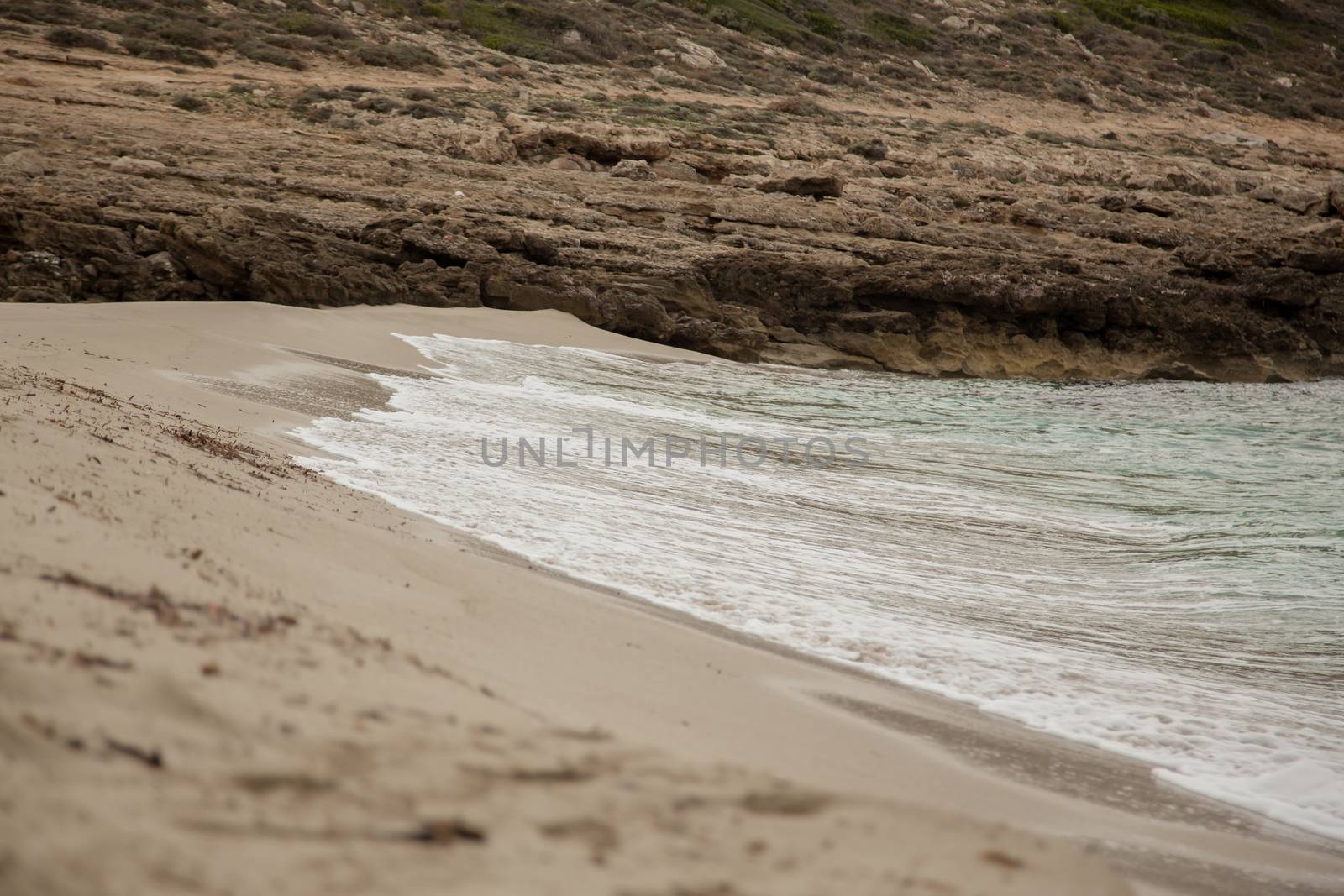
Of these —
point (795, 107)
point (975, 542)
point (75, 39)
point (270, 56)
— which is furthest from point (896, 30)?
point (975, 542)

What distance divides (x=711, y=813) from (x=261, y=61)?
30275 millimetres

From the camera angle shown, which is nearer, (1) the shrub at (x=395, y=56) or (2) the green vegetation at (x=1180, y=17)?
(1) the shrub at (x=395, y=56)

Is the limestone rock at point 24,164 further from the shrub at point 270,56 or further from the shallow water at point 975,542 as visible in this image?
the shrub at point 270,56

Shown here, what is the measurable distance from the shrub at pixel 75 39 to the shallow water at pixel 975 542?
62.3 ft

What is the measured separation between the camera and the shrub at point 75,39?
25250 mm

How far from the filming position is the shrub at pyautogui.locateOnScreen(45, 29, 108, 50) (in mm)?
25250

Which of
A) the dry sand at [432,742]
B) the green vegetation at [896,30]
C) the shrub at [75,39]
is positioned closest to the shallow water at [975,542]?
the dry sand at [432,742]

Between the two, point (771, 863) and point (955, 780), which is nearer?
point (771, 863)

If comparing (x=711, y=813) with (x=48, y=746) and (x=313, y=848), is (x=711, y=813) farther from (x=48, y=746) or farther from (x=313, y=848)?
(x=48, y=746)

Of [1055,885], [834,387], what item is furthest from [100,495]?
[834,387]

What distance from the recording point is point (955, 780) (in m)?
3.13

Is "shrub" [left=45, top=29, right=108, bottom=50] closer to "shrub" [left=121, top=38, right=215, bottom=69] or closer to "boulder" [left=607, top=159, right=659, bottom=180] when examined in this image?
"shrub" [left=121, top=38, right=215, bottom=69]

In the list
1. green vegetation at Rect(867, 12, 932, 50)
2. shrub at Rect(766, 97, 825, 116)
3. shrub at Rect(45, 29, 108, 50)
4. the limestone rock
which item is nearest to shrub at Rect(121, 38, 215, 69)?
shrub at Rect(45, 29, 108, 50)

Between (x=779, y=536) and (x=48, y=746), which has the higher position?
(x=48, y=746)
